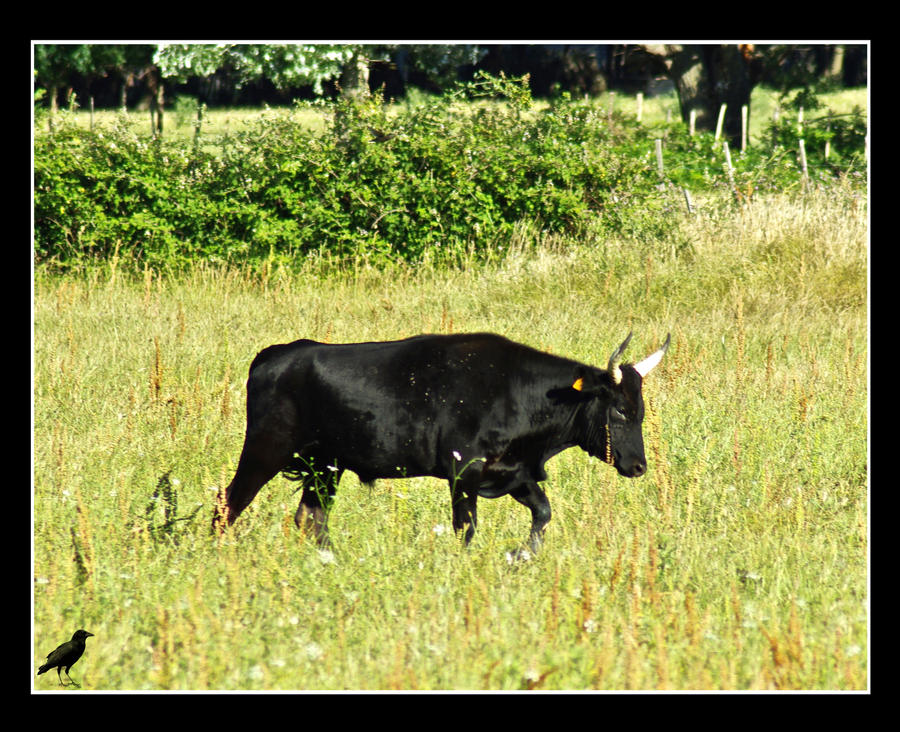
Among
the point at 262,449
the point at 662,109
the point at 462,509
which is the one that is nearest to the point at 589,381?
the point at 462,509

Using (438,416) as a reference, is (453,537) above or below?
below

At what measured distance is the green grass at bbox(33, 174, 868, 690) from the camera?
4.07 metres

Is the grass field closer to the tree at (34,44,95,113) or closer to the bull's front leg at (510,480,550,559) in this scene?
the tree at (34,44,95,113)

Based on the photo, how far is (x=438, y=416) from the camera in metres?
5.20

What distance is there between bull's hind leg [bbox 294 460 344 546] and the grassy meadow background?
0.36ft

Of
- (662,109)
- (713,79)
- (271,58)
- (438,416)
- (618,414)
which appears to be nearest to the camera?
(438,416)

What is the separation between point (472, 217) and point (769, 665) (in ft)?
29.1

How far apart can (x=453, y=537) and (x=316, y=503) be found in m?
0.84

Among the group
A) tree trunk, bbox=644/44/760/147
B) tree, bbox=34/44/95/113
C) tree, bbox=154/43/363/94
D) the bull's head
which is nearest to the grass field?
tree trunk, bbox=644/44/760/147

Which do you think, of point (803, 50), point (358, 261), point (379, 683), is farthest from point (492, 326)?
point (803, 50)

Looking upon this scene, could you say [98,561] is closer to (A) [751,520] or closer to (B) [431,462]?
(B) [431,462]

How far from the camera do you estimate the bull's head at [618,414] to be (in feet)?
17.7

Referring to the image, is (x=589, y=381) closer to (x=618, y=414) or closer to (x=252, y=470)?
(x=618, y=414)

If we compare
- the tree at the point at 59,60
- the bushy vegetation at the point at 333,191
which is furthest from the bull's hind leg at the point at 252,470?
the tree at the point at 59,60
